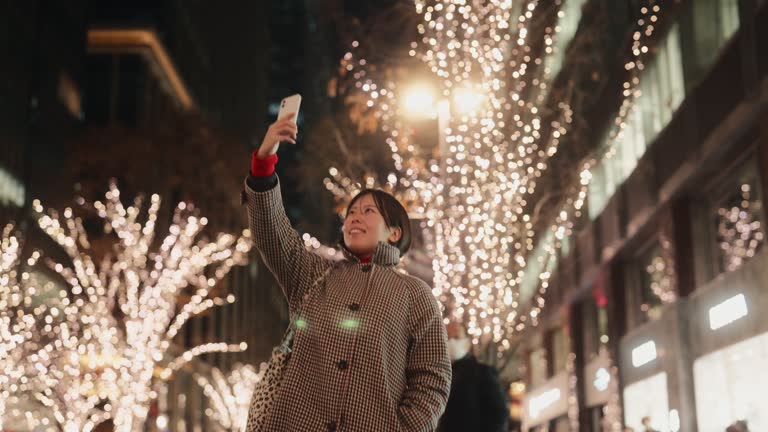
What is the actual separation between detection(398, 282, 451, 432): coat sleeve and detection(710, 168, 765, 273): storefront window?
44.1 ft

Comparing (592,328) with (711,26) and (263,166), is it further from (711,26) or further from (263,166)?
(263,166)

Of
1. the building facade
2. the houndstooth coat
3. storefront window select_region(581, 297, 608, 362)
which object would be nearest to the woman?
the houndstooth coat

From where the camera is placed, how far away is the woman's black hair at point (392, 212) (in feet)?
11.9

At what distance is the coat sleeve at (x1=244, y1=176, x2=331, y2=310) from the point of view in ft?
10.7

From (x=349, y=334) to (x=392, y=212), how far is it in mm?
586

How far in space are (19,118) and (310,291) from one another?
84.9 feet

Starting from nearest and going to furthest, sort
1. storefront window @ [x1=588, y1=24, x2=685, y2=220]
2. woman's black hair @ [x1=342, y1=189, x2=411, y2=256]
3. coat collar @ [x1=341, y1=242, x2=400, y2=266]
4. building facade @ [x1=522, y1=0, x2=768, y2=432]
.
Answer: coat collar @ [x1=341, y1=242, x2=400, y2=266] → woman's black hair @ [x1=342, y1=189, x2=411, y2=256] → building facade @ [x1=522, y1=0, x2=768, y2=432] → storefront window @ [x1=588, y1=24, x2=685, y2=220]

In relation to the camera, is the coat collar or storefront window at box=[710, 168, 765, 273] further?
storefront window at box=[710, 168, 765, 273]

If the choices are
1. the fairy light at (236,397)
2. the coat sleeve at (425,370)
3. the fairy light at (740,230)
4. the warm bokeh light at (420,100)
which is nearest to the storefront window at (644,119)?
the fairy light at (740,230)

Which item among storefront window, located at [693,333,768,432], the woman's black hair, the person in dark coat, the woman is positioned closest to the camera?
the woman

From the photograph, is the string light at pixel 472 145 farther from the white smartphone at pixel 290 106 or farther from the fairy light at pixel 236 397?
the fairy light at pixel 236 397

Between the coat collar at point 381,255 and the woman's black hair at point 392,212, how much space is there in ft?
0.42

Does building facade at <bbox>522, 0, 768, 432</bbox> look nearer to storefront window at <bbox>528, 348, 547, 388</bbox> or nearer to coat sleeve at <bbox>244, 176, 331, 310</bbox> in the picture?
storefront window at <bbox>528, 348, 547, 388</bbox>

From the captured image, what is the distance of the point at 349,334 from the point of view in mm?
3209
